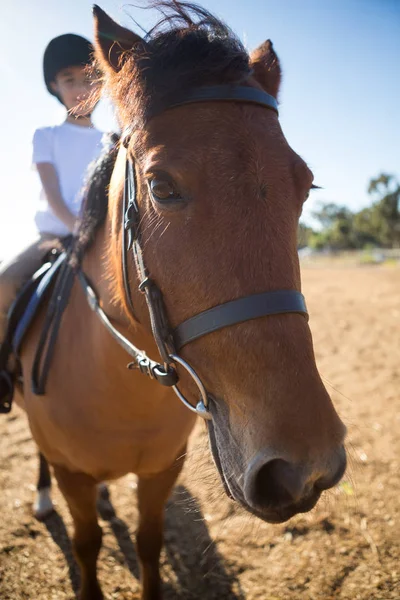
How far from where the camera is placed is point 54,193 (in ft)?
9.93

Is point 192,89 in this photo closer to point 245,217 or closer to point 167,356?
point 245,217

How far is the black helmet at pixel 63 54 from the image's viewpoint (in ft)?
11.5

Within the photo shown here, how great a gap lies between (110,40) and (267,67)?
809 mm

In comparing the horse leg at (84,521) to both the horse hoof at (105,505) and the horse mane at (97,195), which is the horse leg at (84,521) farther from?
the horse mane at (97,195)

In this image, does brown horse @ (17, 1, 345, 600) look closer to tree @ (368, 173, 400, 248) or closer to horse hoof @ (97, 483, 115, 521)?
horse hoof @ (97, 483, 115, 521)

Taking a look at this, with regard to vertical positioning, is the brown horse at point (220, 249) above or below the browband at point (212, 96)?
below

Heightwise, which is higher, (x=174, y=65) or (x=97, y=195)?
(x=174, y=65)

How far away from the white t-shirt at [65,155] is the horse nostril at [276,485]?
8.83 feet

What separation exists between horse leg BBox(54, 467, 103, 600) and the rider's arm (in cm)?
184

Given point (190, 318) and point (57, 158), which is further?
point (57, 158)

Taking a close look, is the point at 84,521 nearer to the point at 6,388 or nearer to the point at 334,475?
the point at 6,388

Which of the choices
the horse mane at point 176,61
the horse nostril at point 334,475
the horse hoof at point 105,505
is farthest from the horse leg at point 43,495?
the horse mane at point 176,61

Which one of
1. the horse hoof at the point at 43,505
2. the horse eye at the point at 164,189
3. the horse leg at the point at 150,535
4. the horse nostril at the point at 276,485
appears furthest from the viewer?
the horse hoof at the point at 43,505

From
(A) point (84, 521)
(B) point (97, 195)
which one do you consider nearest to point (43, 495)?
(A) point (84, 521)
